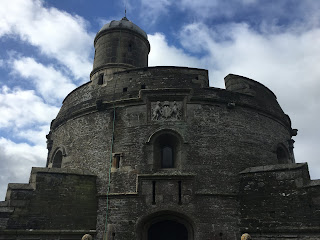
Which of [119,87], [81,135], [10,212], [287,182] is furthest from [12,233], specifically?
[287,182]

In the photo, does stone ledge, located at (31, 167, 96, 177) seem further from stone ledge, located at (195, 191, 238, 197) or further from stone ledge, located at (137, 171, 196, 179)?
stone ledge, located at (195, 191, 238, 197)

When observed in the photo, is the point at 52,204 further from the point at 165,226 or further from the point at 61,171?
the point at 165,226

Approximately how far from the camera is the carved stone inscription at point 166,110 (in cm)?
1076

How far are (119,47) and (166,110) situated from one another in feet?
17.3

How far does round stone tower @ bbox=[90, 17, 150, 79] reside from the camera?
14.2 meters

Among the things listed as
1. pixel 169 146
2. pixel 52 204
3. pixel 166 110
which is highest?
pixel 166 110

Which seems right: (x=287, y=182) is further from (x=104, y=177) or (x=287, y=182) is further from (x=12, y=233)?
(x=12, y=233)

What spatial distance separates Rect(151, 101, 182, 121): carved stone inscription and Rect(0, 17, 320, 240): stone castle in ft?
0.12

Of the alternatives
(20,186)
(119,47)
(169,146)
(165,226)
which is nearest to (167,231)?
(165,226)

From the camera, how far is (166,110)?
1084 cm

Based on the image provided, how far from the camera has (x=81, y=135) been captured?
11.7 meters

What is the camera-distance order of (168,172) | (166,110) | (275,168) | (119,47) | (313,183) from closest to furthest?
1. (313,183)
2. (275,168)
3. (168,172)
4. (166,110)
5. (119,47)

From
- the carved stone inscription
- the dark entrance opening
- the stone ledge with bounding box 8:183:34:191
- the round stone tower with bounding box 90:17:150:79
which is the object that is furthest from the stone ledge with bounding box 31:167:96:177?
the round stone tower with bounding box 90:17:150:79

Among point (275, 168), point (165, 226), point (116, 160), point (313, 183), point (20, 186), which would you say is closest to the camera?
point (313, 183)
